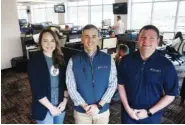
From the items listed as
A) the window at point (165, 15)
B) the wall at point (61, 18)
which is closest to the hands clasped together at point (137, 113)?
the window at point (165, 15)

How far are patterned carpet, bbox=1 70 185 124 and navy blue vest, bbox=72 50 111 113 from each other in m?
1.49

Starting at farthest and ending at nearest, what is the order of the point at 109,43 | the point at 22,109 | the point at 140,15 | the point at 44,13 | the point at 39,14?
the point at 39,14 → the point at 44,13 → the point at 140,15 → the point at 109,43 → the point at 22,109

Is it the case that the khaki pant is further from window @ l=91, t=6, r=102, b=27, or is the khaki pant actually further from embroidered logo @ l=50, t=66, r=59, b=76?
window @ l=91, t=6, r=102, b=27

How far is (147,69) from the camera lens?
145 centimetres

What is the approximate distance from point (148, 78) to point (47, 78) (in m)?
0.85

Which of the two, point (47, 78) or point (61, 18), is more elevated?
point (61, 18)

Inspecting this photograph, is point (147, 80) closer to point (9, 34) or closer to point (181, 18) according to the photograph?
point (9, 34)

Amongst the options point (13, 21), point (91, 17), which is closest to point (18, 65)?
point (13, 21)

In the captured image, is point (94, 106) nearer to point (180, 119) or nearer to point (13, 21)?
point (180, 119)

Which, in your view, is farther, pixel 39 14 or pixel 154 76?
pixel 39 14

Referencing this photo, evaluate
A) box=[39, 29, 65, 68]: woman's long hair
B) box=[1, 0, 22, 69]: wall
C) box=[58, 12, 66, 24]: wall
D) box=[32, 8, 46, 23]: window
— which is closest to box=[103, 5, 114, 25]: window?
box=[58, 12, 66, 24]: wall

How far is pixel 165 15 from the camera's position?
8547 mm

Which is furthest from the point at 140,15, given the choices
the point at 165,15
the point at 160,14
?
the point at 165,15

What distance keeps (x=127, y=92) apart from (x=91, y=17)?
11588 millimetres
